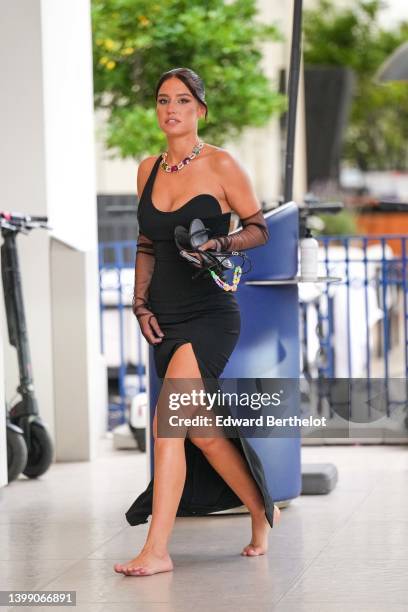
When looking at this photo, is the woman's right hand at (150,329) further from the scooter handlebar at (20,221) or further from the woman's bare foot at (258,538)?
the scooter handlebar at (20,221)

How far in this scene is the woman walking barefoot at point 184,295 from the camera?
4691 millimetres

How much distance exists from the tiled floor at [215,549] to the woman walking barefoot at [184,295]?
0.72 feet

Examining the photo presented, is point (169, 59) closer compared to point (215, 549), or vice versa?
point (215, 549)

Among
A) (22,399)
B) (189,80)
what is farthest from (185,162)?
(22,399)

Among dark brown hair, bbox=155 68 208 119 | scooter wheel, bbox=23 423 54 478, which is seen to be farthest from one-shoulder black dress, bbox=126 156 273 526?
scooter wheel, bbox=23 423 54 478

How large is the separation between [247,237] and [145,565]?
1.23 metres

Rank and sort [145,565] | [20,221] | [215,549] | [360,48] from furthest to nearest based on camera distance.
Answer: [360,48] < [20,221] < [215,549] < [145,565]

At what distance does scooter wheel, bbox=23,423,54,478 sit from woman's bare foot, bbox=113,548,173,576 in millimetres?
2042

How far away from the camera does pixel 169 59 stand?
10.9 metres

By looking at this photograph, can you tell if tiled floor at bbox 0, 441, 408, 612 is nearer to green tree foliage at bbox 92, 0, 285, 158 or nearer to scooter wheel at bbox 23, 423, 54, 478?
scooter wheel at bbox 23, 423, 54, 478

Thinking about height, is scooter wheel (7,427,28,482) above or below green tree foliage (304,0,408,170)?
below

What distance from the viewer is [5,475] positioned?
19.8 feet

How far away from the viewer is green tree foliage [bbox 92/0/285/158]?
1055 cm

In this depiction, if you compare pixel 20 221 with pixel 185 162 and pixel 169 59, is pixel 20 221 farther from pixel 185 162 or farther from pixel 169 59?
pixel 169 59
